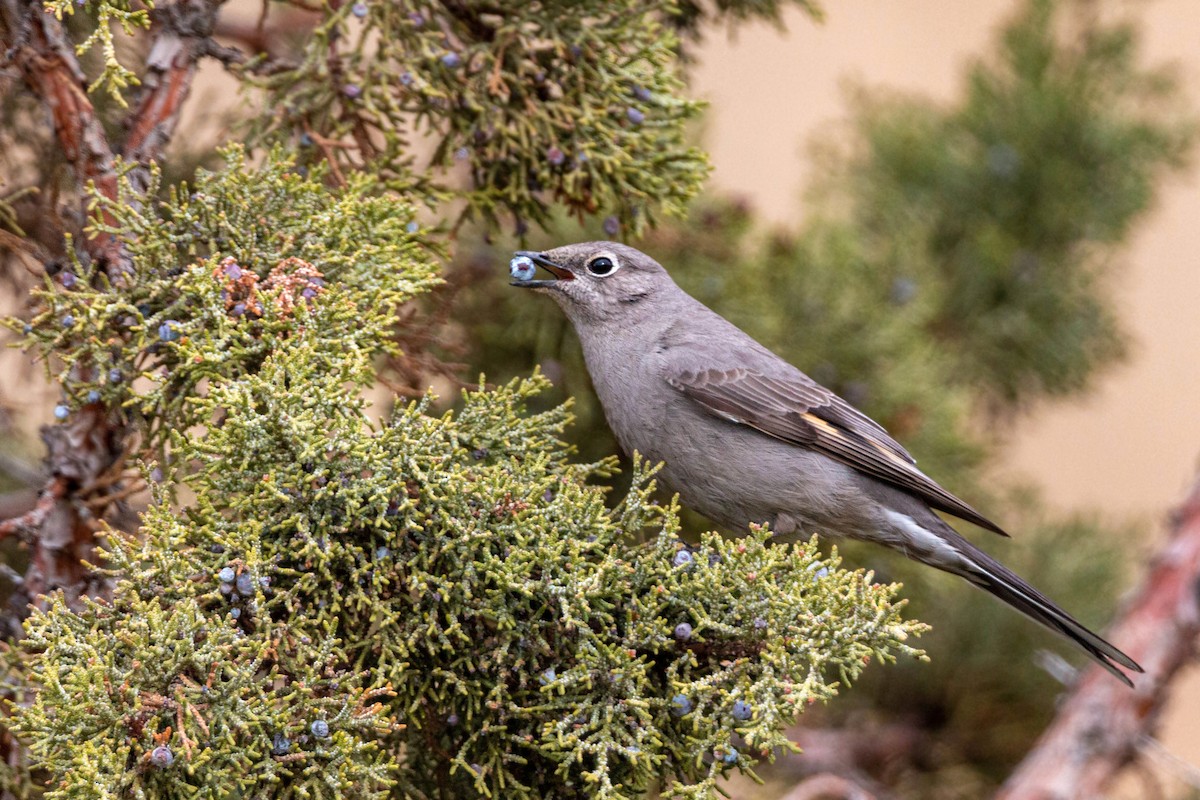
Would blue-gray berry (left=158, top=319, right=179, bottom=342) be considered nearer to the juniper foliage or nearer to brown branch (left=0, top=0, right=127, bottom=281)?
the juniper foliage

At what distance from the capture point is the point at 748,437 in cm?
367

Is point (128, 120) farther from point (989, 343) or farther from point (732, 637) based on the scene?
point (989, 343)

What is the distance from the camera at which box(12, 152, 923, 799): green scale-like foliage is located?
230 centimetres

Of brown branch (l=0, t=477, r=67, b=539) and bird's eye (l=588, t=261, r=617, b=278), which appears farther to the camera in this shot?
bird's eye (l=588, t=261, r=617, b=278)

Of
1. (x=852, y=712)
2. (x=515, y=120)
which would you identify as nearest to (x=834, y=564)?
(x=515, y=120)

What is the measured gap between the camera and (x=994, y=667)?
4.93 meters

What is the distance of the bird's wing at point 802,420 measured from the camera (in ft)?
12.0

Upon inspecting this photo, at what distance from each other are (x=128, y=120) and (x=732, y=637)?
81.2 inches

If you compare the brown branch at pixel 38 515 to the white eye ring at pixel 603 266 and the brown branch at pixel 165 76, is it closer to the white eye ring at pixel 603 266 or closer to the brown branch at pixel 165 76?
the brown branch at pixel 165 76

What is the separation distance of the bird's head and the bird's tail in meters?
1.26

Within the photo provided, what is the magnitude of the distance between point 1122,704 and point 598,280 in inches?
90.8

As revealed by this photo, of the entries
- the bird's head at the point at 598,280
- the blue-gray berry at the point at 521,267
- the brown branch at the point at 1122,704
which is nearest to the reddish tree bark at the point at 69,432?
the blue-gray berry at the point at 521,267

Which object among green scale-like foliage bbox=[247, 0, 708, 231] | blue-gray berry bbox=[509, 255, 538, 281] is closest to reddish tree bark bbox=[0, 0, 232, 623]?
green scale-like foliage bbox=[247, 0, 708, 231]

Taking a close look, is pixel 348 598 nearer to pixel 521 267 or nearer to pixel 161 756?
pixel 161 756
